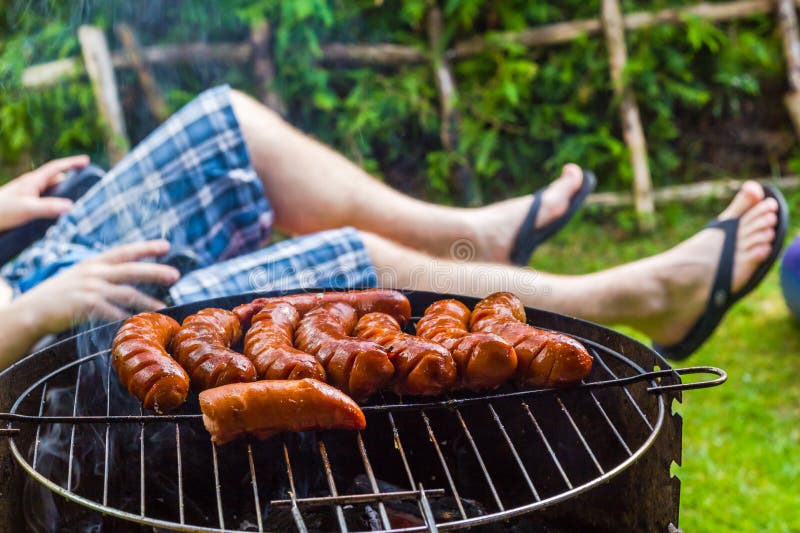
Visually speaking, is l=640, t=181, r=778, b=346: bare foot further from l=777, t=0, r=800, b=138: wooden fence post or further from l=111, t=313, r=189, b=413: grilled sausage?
l=777, t=0, r=800, b=138: wooden fence post

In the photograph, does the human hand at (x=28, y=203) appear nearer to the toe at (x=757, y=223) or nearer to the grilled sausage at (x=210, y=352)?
the grilled sausage at (x=210, y=352)

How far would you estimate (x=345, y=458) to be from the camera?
7.08ft

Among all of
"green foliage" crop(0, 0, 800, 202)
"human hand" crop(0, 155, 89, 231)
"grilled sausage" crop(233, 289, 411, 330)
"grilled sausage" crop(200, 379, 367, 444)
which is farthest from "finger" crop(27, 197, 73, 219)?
"green foliage" crop(0, 0, 800, 202)

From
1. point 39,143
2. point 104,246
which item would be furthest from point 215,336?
point 39,143

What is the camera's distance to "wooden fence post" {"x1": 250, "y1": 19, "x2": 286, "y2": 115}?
18.6 feet

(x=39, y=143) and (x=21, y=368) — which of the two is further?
(x=39, y=143)

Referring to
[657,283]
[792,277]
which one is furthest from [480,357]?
[792,277]

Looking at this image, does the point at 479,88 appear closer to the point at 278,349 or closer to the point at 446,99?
the point at 446,99

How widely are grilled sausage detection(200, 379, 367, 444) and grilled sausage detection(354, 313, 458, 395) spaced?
21cm

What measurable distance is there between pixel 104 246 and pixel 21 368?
120 cm

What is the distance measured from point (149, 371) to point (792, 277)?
11.7 ft

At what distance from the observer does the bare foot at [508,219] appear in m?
3.36

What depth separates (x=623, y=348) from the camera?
80.7 inches

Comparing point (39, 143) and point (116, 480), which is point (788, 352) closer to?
point (116, 480)
